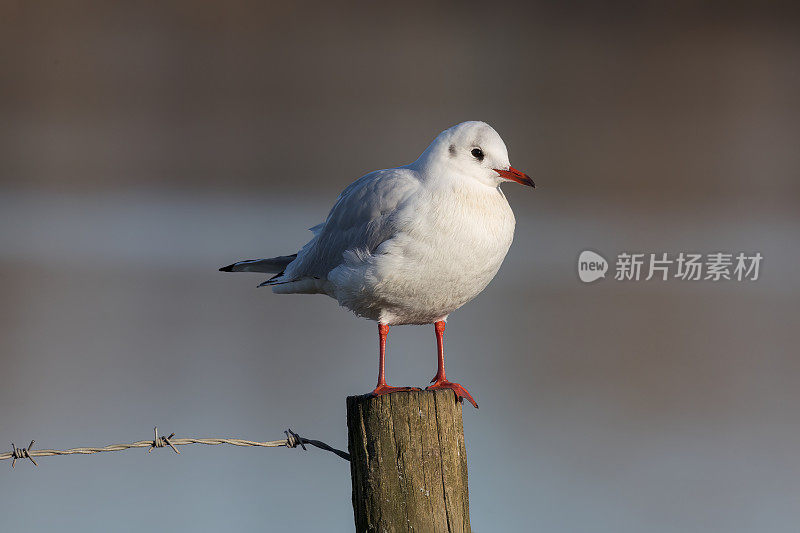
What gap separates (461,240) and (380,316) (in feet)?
1.01

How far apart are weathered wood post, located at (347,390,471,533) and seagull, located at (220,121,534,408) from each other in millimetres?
273

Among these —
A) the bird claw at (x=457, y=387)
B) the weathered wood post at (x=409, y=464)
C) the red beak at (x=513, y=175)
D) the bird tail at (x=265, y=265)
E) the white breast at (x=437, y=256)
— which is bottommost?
the weathered wood post at (x=409, y=464)

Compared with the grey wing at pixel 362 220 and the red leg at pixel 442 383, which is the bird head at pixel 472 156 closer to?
the grey wing at pixel 362 220

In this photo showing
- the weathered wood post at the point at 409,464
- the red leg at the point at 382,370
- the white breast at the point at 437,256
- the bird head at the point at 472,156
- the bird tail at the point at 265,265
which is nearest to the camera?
the weathered wood post at the point at 409,464

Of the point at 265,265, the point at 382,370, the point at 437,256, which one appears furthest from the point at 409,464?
the point at 265,265

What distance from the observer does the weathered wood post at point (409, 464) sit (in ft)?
5.48

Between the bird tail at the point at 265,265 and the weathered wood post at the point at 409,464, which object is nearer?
the weathered wood post at the point at 409,464

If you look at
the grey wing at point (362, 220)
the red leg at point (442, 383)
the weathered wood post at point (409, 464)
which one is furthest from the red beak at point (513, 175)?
the weathered wood post at point (409, 464)

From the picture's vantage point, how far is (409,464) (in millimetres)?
1683

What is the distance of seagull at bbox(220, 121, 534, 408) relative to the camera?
2.07 metres

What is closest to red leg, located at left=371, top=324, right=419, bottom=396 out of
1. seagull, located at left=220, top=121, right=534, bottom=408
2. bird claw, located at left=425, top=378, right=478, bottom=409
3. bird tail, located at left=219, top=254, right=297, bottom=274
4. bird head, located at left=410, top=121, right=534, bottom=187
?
seagull, located at left=220, top=121, right=534, bottom=408

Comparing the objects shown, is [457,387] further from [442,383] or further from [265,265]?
[265,265]

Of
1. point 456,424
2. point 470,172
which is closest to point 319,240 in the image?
point 470,172

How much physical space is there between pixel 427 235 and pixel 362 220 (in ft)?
0.68
